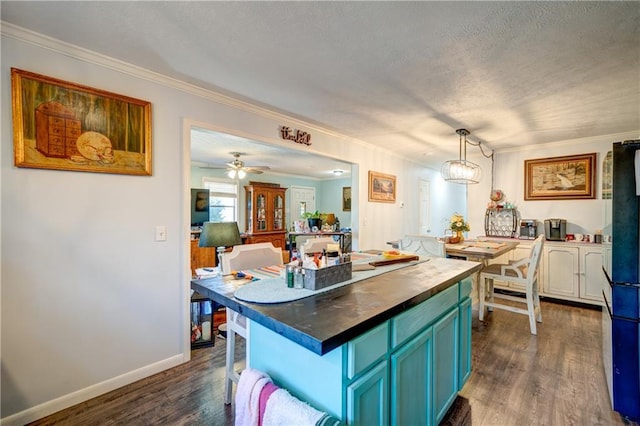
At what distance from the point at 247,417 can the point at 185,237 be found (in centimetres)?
165

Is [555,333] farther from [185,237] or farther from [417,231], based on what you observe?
[185,237]

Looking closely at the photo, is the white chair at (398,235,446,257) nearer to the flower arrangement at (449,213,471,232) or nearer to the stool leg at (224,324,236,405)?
the flower arrangement at (449,213,471,232)

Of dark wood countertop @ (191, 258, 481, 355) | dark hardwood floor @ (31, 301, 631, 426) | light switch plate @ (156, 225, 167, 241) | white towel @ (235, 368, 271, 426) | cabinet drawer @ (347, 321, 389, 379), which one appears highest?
light switch plate @ (156, 225, 167, 241)

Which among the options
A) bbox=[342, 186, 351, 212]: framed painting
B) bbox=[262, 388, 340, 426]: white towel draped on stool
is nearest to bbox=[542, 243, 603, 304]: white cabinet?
bbox=[262, 388, 340, 426]: white towel draped on stool

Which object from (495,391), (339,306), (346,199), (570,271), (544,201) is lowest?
(495,391)

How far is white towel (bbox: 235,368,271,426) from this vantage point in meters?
1.10

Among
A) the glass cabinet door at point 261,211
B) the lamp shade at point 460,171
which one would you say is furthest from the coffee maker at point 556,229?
the glass cabinet door at point 261,211

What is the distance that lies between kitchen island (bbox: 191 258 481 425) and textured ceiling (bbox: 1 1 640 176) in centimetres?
145

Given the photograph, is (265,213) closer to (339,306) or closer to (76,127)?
(76,127)

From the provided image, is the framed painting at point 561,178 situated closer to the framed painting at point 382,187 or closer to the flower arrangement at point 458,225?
the flower arrangement at point 458,225

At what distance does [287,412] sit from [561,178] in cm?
501

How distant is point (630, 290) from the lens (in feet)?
5.64

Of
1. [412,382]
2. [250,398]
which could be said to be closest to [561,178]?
[412,382]

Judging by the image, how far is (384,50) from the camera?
1.87 metres
